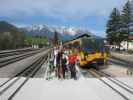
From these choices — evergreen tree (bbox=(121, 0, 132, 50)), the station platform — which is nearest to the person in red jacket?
the station platform

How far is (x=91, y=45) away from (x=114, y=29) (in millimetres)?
83037

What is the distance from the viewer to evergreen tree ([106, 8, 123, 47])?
11300 cm

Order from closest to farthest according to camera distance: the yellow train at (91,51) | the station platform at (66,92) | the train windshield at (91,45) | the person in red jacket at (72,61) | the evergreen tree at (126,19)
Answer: the station platform at (66,92) → the person in red jacket at (72,61) → the yellow train at (91,51) → the train windshield at (91,45) → the evergreen tree at (126,19)

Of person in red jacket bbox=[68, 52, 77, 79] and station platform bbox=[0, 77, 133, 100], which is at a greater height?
person in red jacket bbox=[68, 52, 77, 79]

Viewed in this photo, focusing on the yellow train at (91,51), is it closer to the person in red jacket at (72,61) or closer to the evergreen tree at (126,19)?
the person in red jacket at (72,61)

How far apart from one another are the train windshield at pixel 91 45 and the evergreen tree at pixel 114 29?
7699 cm

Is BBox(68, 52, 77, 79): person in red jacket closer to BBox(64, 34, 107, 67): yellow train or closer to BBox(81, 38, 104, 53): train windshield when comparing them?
BBox(64, 34, 107, 67): yellow train

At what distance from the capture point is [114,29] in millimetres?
116500

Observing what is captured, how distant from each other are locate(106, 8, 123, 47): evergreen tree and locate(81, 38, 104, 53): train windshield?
253 feet

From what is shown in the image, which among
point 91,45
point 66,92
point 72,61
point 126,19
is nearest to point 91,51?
point 91,45

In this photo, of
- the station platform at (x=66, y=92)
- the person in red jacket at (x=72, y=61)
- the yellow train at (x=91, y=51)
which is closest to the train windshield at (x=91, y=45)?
the yellow train at (x=91, y=51)

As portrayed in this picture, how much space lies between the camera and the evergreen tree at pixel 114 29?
113 metres

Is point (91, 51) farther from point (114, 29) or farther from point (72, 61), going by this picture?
point (114, 29)

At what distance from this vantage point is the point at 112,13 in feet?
395
